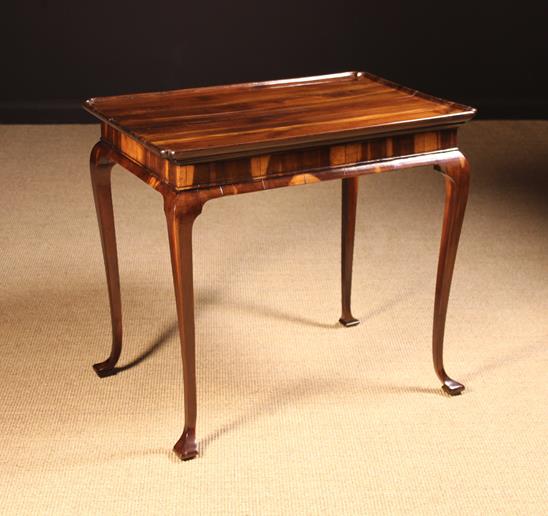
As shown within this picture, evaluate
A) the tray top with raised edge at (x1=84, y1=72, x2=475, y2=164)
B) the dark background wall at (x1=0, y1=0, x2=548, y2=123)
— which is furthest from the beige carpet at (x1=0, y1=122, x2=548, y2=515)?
the dark background wall at (x1=0, y1=0, x2=548, y2=123)

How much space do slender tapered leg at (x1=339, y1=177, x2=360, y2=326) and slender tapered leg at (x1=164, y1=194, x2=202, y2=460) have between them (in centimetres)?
83

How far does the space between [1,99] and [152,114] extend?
10.9ft

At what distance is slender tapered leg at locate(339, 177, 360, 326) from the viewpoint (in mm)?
3000

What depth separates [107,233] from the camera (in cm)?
271

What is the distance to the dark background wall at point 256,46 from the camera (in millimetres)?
5430

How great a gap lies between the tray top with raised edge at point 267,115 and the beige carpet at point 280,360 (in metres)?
0.82

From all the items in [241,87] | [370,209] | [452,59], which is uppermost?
[241,87]

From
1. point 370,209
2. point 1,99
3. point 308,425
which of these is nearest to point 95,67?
point 1,99

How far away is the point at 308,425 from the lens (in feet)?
8.63

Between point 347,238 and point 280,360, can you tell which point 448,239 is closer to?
point 347,238

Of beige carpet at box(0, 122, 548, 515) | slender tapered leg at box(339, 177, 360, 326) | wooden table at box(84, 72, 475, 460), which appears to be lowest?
beige carpet at box(0, 122, 548, 515)

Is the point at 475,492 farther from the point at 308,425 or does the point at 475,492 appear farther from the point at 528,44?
the point at 528,44

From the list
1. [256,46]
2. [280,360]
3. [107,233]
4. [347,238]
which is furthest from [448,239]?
[256,46]

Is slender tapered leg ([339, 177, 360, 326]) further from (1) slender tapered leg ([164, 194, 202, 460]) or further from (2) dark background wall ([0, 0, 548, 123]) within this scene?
(2) dark background wall ([0, 0, 548, 123])
